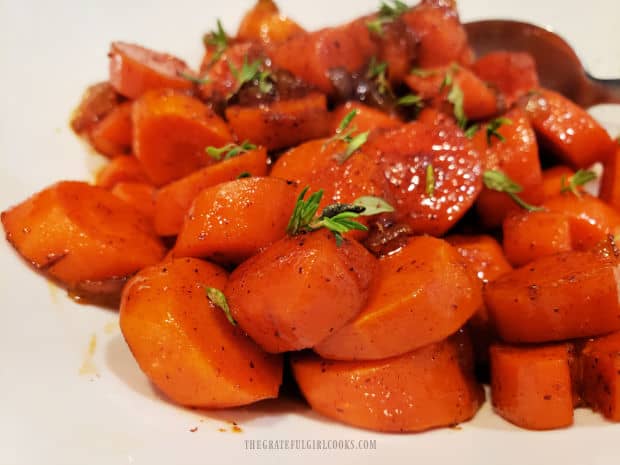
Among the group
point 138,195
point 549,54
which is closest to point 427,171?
point 138,195

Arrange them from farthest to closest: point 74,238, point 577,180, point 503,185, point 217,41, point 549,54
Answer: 1. point 549,54
2. point 217,41
3. point 577,180
4. point 503,185
5. point 74,238

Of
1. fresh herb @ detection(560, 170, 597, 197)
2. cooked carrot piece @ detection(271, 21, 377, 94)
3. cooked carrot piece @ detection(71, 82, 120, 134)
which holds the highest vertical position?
cooked carrot piece @ detection(271, 21, 377, 94)

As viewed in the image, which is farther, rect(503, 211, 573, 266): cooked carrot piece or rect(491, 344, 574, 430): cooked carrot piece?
rect(503, 211, 573, 266): cooked carrot piece

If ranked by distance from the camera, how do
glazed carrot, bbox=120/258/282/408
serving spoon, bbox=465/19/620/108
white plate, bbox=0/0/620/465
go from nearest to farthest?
white plate, bbox=0/0/620/465 < glazed carrot, bbox=120/258/282/408 < serving spoon, bbox=465/19/620/108

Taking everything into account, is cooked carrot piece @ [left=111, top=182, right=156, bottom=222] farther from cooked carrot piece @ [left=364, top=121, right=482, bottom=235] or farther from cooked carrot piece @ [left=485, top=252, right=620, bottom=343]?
cooked carrot piece @ [left=485, top=252, right=620, bottom=343]

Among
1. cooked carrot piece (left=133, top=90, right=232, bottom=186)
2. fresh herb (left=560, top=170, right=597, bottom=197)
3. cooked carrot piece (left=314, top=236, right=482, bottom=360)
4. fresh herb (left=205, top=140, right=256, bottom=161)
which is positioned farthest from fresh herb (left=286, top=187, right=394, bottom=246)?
fresh herb (left=560, top=170, right=597, bottom=197)

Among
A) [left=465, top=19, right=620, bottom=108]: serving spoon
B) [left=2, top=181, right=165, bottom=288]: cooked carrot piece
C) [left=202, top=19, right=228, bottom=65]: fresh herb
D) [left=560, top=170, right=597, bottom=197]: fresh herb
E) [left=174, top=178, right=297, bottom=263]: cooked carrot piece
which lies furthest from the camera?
[left=465, top=19, right=620, bottom=108]: serving spoon

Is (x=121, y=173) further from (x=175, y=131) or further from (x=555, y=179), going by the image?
(x=555, y=179)
